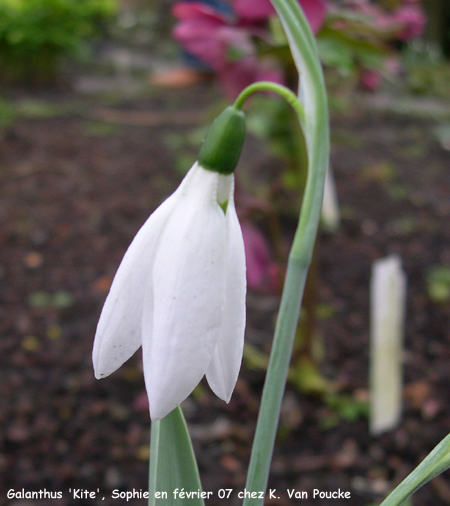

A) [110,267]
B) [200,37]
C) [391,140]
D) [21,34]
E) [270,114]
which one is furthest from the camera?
[21,34]

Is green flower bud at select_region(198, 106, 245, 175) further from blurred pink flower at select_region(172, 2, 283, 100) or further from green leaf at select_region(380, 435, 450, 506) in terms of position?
blurred pink flower at select_region(172, 2, 283, 100)

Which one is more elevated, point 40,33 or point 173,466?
point 173,466

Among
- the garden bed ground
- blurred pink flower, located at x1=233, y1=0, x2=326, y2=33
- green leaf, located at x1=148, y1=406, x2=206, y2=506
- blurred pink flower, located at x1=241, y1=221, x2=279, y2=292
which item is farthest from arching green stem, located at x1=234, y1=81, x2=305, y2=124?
the garden bed ground

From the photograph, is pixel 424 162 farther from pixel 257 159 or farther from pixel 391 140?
pixel 257 159

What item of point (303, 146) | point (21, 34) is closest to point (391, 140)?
point (303, 146)

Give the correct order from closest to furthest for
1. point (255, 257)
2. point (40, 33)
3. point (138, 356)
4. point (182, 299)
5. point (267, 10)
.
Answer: point (182, 299), point (267, 10), point (255, 257), point (138, 356), point (40, 33)

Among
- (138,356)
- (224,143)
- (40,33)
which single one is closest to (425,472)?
(224,143)

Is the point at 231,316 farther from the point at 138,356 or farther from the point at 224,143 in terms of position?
the point at 138,356

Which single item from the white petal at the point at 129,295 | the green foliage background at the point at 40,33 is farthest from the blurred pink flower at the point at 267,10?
the green foliage background at the point at 40,33
